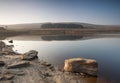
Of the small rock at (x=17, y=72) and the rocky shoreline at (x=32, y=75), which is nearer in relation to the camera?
the rocky shoreline at (x=32, y=75)

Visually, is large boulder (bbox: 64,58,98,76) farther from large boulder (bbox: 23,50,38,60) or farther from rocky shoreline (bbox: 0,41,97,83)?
large boulder (bbox: 23,50,38,60)

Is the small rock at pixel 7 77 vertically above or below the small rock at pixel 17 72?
above

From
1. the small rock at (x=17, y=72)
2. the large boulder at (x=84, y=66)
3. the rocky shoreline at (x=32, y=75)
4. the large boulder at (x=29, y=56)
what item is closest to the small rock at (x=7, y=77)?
the rocky shoreline at (x=32, y=75)

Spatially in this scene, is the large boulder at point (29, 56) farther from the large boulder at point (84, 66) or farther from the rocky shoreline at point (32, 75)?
the large boulder at point (84, 66)

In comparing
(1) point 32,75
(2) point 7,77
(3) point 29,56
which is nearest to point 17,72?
(1) point 32,75

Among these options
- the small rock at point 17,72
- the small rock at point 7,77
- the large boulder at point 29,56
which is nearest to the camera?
the small rock at point 7,77

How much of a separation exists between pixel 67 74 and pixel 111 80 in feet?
9.97

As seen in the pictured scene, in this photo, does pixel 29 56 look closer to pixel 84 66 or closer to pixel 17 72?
pixel 17 72

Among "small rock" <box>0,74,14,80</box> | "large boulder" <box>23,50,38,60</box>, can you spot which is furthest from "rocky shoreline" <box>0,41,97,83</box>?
"large boulder" <box>23,50,38,60</box>

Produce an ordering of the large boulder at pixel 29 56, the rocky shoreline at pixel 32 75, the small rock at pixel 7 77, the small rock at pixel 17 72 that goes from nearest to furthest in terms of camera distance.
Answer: the small rock at pixel 7 77, the rocky shoreline at pixel 32 75, the small rock at pixel 17 72, the large boulder at pixel 29 56

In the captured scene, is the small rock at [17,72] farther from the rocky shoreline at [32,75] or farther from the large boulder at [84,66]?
the large boulder at [84,66]

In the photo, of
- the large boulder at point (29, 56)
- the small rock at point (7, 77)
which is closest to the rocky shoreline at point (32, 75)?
the small rock at point (7, 77)

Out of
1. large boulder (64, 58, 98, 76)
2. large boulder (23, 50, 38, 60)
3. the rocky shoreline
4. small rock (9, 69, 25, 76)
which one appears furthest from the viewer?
large boulder (23, 50, 38, 60)

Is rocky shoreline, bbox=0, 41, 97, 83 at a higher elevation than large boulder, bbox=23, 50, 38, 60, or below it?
below
